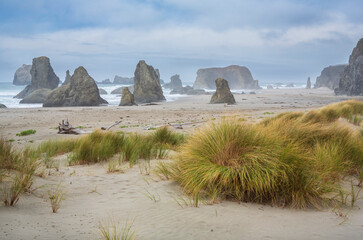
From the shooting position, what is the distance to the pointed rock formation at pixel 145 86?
4840 cm

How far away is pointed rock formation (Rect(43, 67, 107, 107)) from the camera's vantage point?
133 ft

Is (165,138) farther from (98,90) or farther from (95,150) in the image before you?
(98,90)

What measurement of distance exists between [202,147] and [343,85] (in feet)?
232

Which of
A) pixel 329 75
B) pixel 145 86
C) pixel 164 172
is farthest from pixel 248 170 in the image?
pixel 329 75

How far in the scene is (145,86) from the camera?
4909 centimetres

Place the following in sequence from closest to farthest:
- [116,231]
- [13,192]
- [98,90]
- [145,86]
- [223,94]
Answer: [116,231], [13,192], [223,94], [98,90], [145,86]

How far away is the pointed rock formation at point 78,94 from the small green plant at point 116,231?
3896 cm

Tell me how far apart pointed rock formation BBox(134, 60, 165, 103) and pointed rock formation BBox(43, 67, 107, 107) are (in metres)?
8.09

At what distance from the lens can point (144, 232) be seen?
2.99 metres

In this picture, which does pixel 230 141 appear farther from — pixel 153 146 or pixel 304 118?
pixel 304 118

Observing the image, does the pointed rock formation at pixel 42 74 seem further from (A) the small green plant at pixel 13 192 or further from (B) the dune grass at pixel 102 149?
(A) the small green plant at pixel 13 192

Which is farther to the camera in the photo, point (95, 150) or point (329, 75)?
point (329, 75)

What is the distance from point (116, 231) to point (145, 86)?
154 ft

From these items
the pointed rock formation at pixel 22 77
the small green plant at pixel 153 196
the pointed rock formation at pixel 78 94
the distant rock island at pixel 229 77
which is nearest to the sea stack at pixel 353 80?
the pointed rock formation at pixel 78 94
